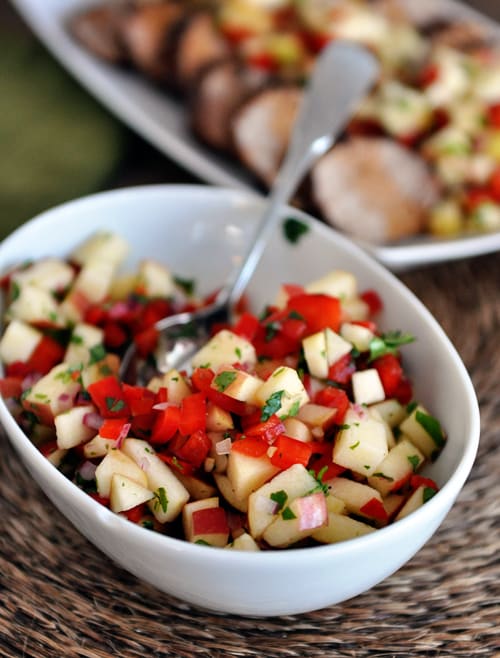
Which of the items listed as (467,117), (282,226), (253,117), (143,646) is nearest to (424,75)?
(467,117)

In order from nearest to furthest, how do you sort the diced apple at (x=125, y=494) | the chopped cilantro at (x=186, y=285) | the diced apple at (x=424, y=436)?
the diced apple at (x=125, y=494) → the diced apple at (x=424, y=436) → the chopped cilantro at (x=186, y=285)

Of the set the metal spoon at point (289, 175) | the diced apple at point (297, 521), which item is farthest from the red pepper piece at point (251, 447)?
the metal spoon at point (289, 175)

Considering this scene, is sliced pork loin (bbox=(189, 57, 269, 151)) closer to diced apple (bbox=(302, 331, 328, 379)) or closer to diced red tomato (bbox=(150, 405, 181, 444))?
diced apple (bbox=(302, 331, 328, 379))

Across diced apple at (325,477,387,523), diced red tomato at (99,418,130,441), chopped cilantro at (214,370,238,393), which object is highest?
chopped cilantro at (214,370,238,393)

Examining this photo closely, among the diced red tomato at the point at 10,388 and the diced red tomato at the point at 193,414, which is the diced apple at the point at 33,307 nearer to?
the diced red tomato at the point at 10,388

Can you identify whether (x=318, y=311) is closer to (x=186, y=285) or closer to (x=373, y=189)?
(x=186, y=285)

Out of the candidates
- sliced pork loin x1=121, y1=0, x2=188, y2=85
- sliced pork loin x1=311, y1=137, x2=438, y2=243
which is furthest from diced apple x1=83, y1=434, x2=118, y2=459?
sliced pork loin x1=121, y1=0, x2=188, y2=85

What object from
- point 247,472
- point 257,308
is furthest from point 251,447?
point 257,308
